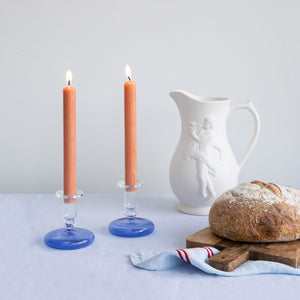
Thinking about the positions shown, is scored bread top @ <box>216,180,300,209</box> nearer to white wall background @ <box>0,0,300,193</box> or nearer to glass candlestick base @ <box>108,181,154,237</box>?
glass candlestick base @ <box>108,181,154,237</box>

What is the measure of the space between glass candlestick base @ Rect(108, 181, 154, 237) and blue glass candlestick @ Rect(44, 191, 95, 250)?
0.06 meters

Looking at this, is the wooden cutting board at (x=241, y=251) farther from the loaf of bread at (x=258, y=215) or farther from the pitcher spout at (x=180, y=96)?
the pitcher spout at (x=180, y=96)

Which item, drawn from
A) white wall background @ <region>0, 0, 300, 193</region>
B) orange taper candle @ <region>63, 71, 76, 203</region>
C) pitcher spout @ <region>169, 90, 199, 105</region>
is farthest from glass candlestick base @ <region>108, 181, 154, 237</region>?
white wall background @ <region>0, 0, 300, 193</region>

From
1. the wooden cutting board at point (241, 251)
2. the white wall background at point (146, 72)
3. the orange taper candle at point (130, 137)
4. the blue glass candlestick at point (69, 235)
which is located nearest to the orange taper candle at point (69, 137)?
the blue glass candlestick at point (69, 235)

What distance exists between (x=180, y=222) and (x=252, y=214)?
230mm

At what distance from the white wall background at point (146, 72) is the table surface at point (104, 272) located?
0.40m

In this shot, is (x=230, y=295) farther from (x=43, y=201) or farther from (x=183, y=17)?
(x=183, y=17)

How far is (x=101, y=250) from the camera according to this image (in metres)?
0.78

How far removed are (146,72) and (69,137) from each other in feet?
1.99

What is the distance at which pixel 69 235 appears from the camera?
0.82 meters

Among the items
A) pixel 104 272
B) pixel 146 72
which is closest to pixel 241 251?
pixel 104 272

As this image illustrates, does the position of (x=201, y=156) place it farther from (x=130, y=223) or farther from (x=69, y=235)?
(x=69, y=235)

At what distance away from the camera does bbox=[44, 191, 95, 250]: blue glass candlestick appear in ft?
2.56

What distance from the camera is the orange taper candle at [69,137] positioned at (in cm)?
77
